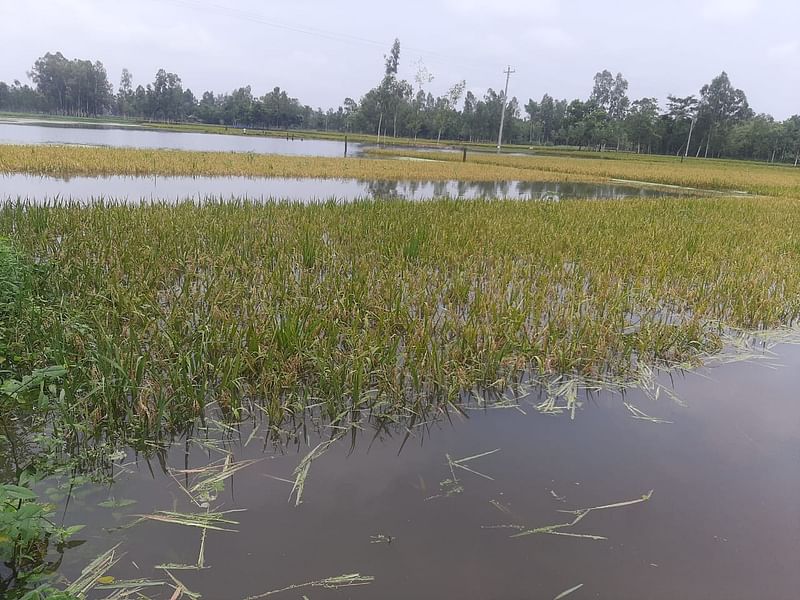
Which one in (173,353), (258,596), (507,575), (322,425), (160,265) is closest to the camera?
(258,596)

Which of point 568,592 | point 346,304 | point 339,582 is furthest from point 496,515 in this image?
point 346,304

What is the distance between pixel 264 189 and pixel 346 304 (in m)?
10.0

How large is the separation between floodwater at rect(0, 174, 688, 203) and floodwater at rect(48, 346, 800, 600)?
744cm

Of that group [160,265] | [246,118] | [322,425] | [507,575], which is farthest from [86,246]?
[246,118]

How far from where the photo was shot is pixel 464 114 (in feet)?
255

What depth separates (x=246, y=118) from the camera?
83.4 m

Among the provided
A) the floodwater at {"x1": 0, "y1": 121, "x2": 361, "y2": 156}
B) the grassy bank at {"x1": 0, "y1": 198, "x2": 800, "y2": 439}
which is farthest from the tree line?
the grassy bank at {"x1": 0, "y1": 198, "x2": 800, "y2": 439}

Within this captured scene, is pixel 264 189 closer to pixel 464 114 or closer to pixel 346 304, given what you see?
pixel 346 304

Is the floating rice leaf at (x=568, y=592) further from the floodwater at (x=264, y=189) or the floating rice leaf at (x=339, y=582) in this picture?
the floodwater at (x=264, y=189)

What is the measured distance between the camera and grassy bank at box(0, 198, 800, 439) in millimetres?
3193

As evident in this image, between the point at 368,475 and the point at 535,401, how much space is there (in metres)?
1.40

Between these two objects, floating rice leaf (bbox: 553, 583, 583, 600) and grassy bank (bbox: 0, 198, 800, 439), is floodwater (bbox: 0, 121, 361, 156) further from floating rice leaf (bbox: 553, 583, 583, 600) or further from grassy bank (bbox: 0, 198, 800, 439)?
floating rice leaf (bbox: 553, 583, 583, 600)

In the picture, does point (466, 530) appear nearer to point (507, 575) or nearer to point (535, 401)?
point (507, 575)

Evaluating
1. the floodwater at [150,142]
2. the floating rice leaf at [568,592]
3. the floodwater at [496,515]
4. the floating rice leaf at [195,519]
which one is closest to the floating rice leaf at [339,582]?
the floodwater at [496,515]
